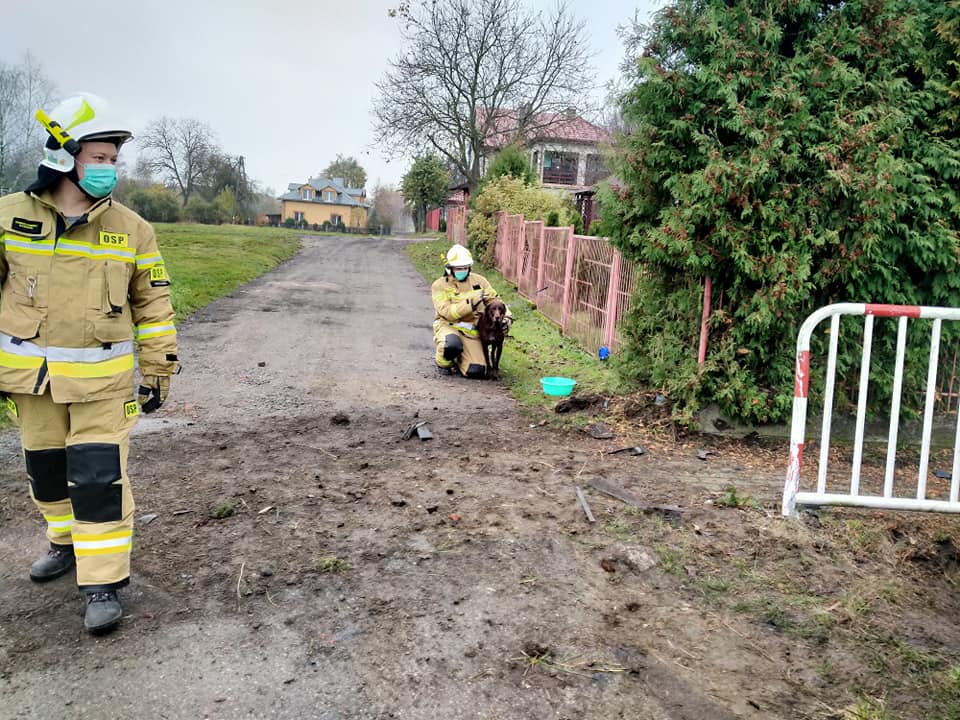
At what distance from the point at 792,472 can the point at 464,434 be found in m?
2.79

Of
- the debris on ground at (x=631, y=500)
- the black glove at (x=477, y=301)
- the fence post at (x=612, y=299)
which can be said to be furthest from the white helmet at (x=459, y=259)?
the debris on ground at (x=631, y=500)

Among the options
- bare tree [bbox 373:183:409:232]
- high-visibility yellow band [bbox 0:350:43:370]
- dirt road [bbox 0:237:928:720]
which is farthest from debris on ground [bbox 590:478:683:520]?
bare tree [bbox 373:183:409:232]

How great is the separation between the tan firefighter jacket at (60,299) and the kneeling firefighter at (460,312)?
5.43 m

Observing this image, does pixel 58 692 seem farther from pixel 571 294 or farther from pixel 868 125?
pixel 571 294

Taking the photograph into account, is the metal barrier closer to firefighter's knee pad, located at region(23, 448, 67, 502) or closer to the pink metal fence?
the pink metal fence

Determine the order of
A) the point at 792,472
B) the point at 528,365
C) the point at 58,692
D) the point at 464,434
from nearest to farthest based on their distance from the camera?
the point at 58,692
the point at 792,472
the point at 464,434
the point at 528,365

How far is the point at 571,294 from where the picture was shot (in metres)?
12.1

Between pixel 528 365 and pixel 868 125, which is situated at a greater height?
pixel 868 125

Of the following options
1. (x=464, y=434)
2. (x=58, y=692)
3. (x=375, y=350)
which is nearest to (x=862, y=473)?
(x=464, y=434)

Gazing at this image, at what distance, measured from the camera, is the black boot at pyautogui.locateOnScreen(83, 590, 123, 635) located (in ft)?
10.1

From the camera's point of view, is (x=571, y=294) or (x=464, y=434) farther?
(x=571, y=294)

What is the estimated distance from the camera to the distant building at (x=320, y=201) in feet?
294

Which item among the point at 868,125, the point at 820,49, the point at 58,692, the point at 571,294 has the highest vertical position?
the point at 820,49

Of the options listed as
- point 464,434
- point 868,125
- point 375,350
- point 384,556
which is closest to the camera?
point 384,556
